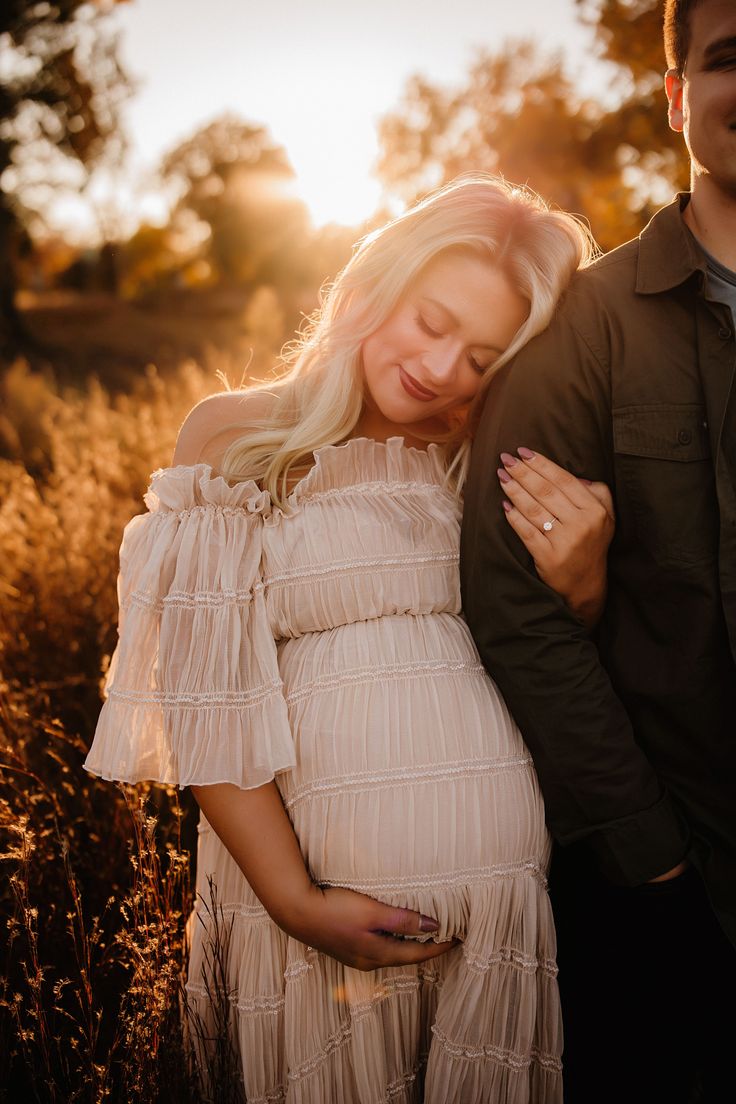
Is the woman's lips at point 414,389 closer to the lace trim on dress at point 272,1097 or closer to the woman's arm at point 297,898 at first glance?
the woman's arm at point 297,898

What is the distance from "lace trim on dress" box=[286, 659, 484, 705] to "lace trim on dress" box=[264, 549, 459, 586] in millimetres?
241

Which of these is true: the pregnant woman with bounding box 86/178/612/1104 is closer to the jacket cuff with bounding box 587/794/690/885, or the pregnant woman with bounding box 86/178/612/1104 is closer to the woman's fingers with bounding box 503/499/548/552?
the woman's fingers with bounding box 503/499/548/552

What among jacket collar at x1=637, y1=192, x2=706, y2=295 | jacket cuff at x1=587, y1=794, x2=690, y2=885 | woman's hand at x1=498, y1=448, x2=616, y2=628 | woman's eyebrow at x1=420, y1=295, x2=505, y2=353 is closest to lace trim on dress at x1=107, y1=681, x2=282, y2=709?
woman's hand at x1=498, y1=448, x2=616, y2=628

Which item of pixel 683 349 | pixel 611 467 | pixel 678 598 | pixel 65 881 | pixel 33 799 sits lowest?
pixel 65 881

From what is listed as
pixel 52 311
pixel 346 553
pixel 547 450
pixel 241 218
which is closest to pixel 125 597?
pixel 346 553

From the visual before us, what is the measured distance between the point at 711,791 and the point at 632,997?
0.56 meters

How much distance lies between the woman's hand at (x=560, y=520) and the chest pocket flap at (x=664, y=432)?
0.48 feet

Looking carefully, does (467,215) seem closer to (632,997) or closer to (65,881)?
(632,997)

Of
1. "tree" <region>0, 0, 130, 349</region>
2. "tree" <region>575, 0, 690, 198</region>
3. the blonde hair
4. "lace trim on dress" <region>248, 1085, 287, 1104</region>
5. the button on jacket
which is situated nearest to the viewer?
the button on jacket

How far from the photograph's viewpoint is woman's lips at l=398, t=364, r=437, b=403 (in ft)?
7.29

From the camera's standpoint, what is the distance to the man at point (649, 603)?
1.83m

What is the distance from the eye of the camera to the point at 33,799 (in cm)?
247

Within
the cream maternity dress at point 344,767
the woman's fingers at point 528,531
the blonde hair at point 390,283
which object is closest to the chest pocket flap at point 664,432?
the woman's fingers at point 528,531

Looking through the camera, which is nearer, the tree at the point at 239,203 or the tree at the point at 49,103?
the tree at the point at 49,103
